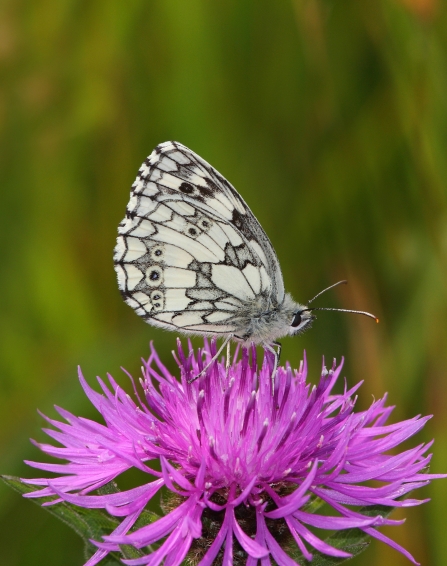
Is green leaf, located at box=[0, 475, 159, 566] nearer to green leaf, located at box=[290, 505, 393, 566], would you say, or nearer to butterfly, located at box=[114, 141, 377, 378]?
green leaf, located at box=[290, 505, 393, 566]

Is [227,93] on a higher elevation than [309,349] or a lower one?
higher

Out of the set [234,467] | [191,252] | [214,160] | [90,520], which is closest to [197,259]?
[191,252]

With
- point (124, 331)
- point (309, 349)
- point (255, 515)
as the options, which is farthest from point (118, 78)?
point (255, 515)

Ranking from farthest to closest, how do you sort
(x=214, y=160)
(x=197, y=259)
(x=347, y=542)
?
(x=214, y=160)
(x=197, y=259)
(x=347, y=542)

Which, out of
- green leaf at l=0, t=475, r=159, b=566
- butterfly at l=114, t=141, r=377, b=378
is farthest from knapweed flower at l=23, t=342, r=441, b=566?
butterfly at l=114, t=141, r=377, b=378

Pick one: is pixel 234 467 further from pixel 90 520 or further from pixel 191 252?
pixel 191 252

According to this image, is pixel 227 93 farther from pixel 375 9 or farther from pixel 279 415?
pixel 279 415
